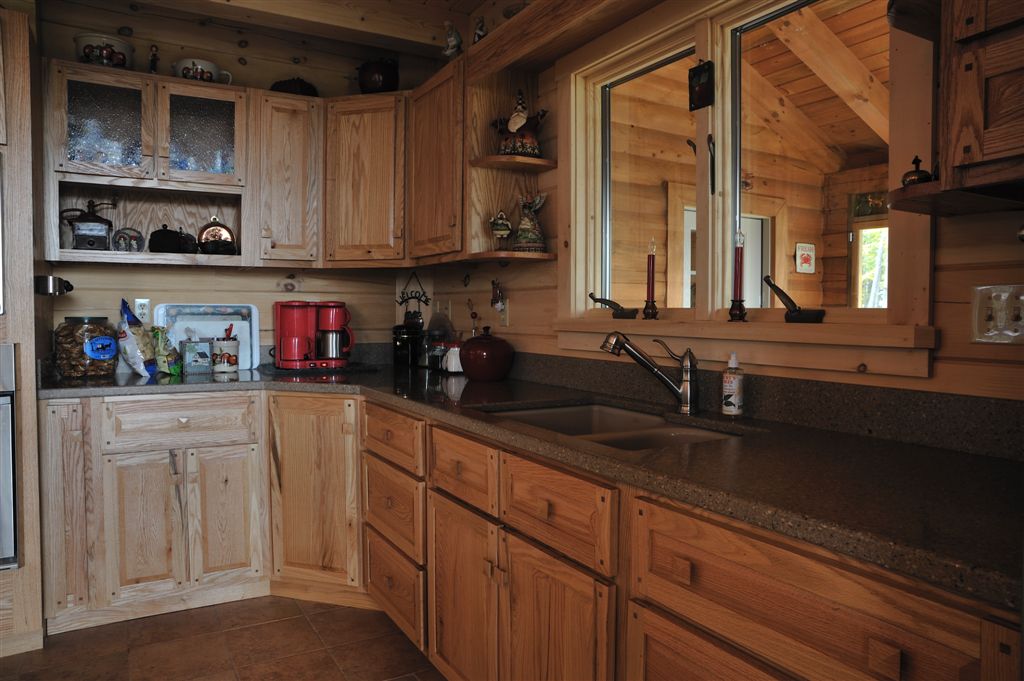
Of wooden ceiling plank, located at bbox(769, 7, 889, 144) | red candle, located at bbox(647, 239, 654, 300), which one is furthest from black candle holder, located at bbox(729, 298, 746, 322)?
wooden ceiling plank, located at bbox(769, 7, 889, 144)

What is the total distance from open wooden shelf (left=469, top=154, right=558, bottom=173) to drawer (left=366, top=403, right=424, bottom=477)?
3.17ft

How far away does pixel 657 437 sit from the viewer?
72.1 inches

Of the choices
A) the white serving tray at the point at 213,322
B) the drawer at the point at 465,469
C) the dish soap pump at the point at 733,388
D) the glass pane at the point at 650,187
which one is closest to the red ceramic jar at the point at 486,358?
the glass pane at the point at 650,187

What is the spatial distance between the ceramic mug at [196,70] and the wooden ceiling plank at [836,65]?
2.43 metres

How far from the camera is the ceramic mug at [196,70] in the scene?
9.95 feet

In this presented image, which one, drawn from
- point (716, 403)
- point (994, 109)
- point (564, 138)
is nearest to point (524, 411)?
point (716, 403)

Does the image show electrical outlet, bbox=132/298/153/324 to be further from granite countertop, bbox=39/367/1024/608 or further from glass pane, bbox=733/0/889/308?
glass pane, bbox=733/0/889/308

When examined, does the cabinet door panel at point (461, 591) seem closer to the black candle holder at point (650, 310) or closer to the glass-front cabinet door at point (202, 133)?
the black candle holder at point (650, 310)

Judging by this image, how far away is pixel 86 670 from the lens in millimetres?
2248

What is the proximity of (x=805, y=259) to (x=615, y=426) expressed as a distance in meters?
0.73

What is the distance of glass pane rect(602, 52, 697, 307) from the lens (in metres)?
2.11

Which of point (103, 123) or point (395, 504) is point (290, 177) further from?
point (395, 504)

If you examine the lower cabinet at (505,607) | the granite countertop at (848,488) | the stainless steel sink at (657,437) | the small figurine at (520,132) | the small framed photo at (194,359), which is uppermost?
the small figurine at (520,132)

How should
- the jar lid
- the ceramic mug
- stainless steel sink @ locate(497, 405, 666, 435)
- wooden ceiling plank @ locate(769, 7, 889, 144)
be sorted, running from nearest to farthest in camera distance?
wooden ceiling plank @ locate(769, 7, 889, 144) → stainless steel sink @ locate(497, 405, 666, 435) → the jar lid → the ceramic mug
